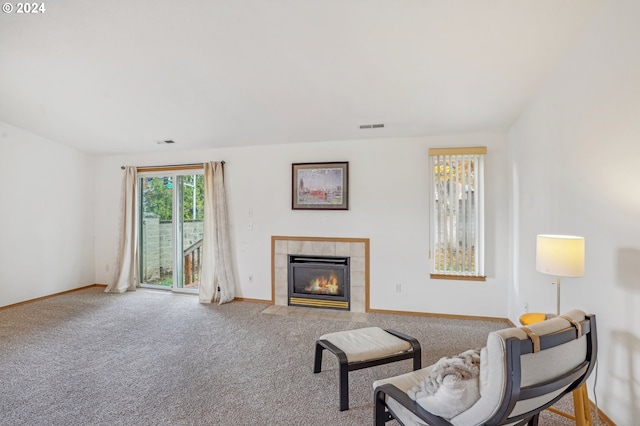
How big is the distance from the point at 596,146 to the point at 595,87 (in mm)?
381

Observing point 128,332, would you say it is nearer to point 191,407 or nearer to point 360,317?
point 191,407

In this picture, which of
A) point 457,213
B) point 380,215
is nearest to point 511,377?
point 457,213

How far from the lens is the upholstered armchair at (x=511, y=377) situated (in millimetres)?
1244

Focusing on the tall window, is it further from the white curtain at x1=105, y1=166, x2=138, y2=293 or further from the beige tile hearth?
the white curtain at x1=105, y1=166, x2=138, y2=293

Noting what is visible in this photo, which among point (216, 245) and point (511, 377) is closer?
point (511, 377)

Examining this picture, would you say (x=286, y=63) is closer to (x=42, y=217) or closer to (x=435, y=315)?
(x=435, y=315)

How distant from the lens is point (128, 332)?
12.4 feet

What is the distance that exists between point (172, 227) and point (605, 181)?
224 inches

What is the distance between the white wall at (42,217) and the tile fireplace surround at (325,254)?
3699 mm

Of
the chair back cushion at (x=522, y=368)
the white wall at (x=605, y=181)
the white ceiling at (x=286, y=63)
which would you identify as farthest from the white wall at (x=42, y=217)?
the white wall at (x=605, y=181)

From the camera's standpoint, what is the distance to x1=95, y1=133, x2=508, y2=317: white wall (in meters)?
4.20

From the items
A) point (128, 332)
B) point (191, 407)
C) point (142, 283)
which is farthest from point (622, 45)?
point (142, 283)

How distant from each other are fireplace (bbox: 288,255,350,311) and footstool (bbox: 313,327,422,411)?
1919 mm

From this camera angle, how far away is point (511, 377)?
1.23 meters
